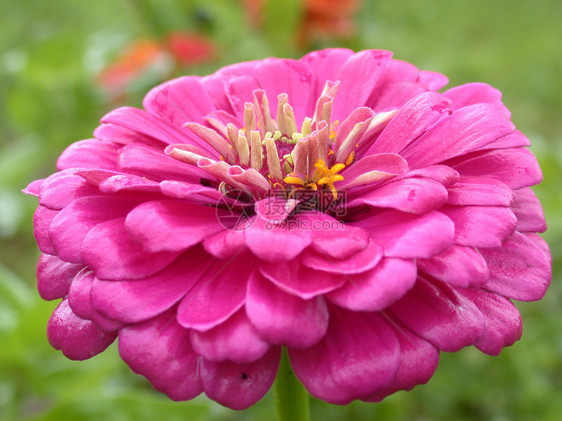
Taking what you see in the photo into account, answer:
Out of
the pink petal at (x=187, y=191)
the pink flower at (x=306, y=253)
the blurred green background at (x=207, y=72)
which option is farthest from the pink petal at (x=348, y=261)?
the blurred green background at (x=207, y=72)

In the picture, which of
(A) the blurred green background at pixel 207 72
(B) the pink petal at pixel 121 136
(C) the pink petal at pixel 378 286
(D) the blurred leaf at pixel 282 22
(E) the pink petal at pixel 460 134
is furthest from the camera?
(D) the blurred leaf at pixel 282 22

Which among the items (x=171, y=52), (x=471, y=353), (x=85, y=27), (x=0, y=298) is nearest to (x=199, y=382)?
(x=0, y=298)

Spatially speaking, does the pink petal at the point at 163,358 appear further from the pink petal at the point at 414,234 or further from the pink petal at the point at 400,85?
the pink petal at the point at 400,85

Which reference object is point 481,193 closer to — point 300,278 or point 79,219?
point 300,278

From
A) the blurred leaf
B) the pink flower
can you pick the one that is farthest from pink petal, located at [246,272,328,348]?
the blurred leaf

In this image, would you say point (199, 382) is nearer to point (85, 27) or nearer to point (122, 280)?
point (122, 280)

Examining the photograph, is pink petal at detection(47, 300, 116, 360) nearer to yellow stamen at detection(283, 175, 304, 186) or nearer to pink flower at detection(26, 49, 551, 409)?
pink flower at detection(26, 49, 551, 409)

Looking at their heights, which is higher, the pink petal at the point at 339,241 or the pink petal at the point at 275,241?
the pink petal at the point at 275,241
